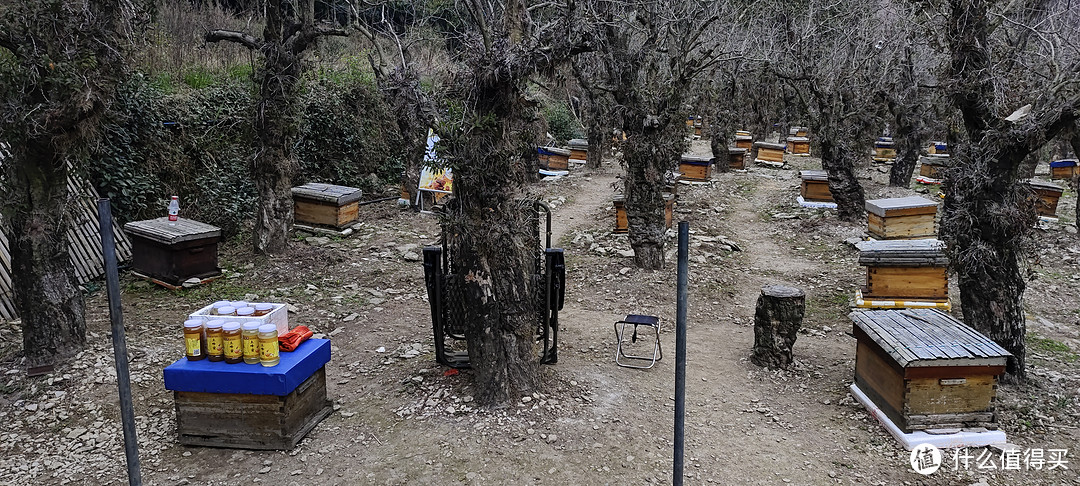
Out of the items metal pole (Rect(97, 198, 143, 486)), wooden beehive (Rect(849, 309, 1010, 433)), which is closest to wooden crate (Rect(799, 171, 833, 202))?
wooden beehive (Rect(849, 309, 1010, 433))

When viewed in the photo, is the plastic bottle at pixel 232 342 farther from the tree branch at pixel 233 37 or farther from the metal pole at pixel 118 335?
the tree branch at pixel 233 37

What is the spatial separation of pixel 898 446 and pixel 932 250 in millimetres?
3282

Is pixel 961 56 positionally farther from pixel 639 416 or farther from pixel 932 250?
pixel 639 416

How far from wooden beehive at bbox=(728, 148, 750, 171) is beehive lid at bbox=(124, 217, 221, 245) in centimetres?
1575

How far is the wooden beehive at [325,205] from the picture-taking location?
11562 millimetres

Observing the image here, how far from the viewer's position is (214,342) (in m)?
5.08

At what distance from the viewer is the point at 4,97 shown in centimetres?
614

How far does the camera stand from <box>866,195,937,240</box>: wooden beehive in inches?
416

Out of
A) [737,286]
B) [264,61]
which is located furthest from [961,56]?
[264,61]

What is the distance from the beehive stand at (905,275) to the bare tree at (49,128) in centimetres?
835

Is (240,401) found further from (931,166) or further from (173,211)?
(931,166)

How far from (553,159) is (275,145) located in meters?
10.8

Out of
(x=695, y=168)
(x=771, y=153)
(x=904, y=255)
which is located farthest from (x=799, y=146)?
(x=904, y=255)

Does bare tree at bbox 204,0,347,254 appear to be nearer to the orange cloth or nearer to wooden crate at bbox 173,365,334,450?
the orange cloth
